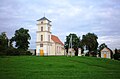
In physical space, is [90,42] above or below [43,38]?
below

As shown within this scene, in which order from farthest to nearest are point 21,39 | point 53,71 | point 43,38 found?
point 21,39
point 43,38
point 53,71

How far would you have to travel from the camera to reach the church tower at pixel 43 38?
66812 mm

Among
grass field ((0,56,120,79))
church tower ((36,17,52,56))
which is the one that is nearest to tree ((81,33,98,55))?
church tower ((36,17,52,56))

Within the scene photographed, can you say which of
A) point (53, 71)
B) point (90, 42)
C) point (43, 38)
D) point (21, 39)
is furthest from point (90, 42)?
point (53, 71)

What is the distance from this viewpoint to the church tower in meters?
66.8

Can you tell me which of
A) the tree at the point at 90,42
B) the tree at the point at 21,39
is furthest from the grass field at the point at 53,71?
the tree at the point at 90,42

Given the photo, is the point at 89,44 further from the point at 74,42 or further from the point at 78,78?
the point at 78,78

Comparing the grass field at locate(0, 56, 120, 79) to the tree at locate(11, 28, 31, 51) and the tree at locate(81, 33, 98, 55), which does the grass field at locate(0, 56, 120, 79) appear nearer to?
the tree at locate(11, 28, 31, 51)

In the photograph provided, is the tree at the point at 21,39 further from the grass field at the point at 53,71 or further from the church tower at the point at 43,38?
the grass field at the point at 53,71

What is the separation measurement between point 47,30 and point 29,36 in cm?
1099

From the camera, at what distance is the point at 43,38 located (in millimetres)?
67500

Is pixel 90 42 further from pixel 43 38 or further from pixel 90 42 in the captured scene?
pixel 43 38

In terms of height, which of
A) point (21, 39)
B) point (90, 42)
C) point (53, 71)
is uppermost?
point (21, 39)

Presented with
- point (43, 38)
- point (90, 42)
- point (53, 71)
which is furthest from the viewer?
point (90, 42)
